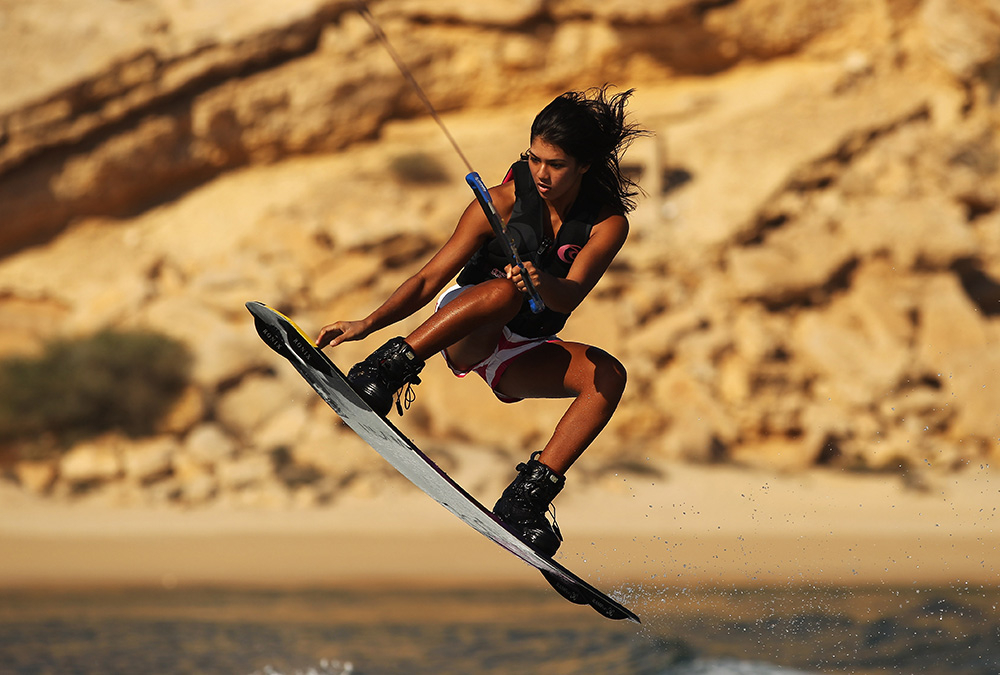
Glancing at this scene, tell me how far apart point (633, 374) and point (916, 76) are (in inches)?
286

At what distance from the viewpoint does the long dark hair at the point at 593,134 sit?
3998 millimetres

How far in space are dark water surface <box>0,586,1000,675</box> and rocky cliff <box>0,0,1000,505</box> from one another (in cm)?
239

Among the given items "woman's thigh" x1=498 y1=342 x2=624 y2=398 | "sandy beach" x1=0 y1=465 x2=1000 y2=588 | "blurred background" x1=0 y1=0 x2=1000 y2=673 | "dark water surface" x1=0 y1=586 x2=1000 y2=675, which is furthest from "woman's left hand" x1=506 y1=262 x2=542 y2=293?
"sandy beach" x1=0 y1=465 x2=1000 y2=588

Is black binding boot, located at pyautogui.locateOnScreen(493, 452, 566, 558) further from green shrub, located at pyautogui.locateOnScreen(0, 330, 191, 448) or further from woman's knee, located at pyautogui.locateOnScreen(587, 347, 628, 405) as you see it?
green shrub, located at pyautogui.locateOnScreen(0, 330, 191, 448)

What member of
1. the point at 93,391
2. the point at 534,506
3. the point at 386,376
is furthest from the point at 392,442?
the point at 93,391

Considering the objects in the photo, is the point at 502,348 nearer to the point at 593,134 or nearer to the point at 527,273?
the point at 527,273

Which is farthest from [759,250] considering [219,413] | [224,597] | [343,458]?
[224,597]

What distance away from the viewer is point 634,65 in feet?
58.5

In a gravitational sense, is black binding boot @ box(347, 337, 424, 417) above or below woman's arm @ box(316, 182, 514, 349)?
below

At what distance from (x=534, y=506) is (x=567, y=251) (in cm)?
106

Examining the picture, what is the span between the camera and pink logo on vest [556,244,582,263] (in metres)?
4.07

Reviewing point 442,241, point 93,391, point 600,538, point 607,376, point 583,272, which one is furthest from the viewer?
point 442,241

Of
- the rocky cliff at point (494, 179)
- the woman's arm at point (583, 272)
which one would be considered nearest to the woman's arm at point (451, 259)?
the woman's arm at point (583, 272)

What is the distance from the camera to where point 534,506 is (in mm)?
4199
